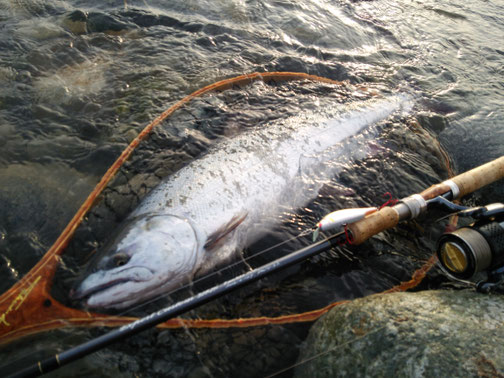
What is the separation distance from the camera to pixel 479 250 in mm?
2469

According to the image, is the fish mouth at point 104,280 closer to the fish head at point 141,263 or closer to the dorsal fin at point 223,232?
the fish head at point 141,263

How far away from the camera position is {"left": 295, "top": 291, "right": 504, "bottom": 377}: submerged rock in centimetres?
201

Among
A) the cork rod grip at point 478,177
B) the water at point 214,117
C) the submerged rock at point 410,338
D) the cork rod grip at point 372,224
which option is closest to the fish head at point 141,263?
the water at point 214,117

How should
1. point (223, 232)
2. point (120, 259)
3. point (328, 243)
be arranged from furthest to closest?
point (223, 232) → point (120, 259) → point (328, 243)

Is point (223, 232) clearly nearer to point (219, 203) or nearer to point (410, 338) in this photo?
point (219, 203)

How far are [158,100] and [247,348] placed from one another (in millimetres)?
3691

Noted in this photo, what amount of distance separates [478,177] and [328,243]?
6.55 feet

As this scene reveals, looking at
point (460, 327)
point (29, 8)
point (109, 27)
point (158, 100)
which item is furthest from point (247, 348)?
point (29, 8)

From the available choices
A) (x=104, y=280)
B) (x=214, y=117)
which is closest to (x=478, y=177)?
(x=214, y=117)

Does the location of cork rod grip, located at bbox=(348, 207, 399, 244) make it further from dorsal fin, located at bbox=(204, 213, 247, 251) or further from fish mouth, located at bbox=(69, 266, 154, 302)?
fish mouth, located at bbox=(69, 266, 154, 302)

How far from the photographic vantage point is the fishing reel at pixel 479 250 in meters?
2.48

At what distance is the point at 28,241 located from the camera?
311 centimetres

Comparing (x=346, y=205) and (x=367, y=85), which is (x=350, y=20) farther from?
(x=346, y=205)

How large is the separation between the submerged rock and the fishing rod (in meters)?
0.58
